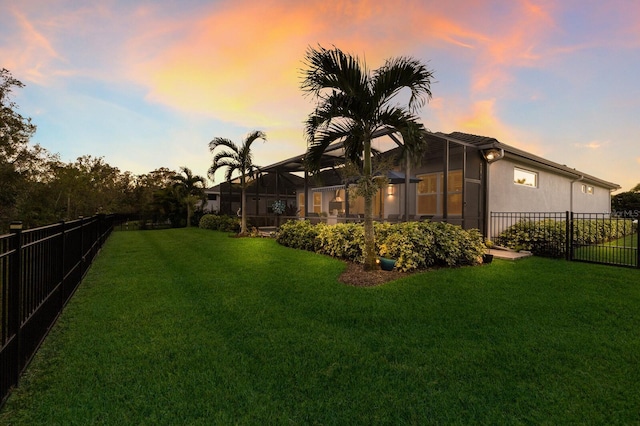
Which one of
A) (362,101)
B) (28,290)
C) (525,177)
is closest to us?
(28,290)

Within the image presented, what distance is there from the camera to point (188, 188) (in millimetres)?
24312

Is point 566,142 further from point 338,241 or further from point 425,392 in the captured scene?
point 425,392

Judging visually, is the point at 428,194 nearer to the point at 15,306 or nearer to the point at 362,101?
the point at 362,101

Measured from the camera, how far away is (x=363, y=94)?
5.91 meters

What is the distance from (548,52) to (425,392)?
11137mm

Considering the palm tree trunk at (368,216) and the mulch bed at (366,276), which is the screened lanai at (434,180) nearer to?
the palm tree trunk at (368,216)

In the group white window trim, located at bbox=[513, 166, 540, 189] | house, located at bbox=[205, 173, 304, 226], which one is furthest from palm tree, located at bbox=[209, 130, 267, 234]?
white window trim, located at bbox=[513, 166, 540, 189]

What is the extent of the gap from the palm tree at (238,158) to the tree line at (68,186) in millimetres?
10682

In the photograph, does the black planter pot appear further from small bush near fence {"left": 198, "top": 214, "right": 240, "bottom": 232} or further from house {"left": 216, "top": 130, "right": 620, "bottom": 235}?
small bush near fence {"left": 198, "top": 214, "right": 240, "bottom": 232}

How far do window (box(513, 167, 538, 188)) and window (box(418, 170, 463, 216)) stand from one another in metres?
2.19

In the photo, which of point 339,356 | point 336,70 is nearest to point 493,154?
point 336,70

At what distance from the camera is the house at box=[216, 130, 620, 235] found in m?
9.08

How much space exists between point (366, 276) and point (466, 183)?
6512 millimetres

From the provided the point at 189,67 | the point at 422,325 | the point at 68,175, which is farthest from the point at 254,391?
the point at 68,175
